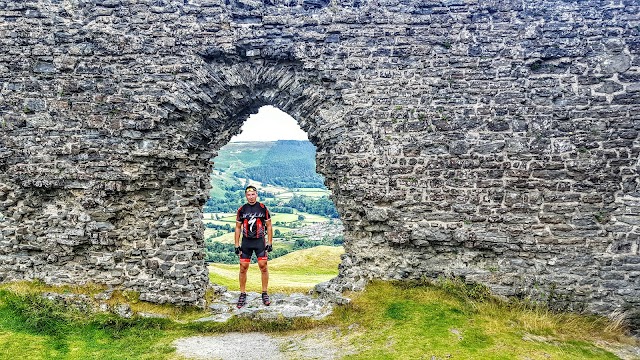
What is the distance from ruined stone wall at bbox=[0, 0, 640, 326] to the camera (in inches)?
316

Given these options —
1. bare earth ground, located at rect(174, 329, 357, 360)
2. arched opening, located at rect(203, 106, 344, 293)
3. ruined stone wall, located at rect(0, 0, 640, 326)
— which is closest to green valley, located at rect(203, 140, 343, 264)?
arched opening, located at rect(203, 106, 344, 293)

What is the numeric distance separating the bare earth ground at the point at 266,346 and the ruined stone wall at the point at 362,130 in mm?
1283

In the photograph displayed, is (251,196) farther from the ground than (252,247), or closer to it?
farther from the ground

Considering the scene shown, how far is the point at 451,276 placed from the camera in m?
8.38

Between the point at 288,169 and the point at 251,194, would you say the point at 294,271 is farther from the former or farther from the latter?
the point at 288,169

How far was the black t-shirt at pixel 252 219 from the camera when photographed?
27.6 feet

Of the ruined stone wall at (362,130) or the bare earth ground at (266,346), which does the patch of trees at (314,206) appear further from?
the bare earth ground at (266,346)

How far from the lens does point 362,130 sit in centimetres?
850

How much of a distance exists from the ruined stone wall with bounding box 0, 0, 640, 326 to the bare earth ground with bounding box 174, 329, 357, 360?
4.21 ft

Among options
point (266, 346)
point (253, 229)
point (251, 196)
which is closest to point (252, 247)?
point (253, 229)

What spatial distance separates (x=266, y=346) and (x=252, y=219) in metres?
2.28

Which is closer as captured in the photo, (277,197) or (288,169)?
(277,197)

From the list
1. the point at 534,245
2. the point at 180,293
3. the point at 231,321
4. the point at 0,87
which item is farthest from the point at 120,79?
the point at 534,245

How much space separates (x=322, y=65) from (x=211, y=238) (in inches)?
A: 1000
